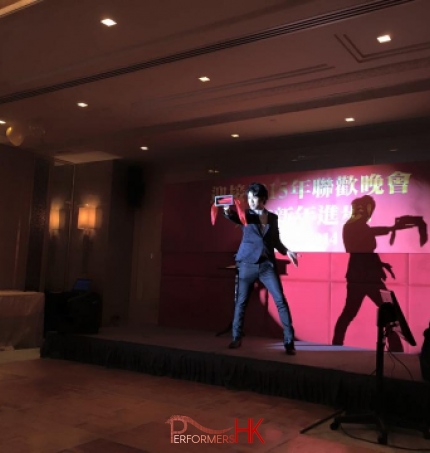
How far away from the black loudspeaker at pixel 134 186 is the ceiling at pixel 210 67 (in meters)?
1.32

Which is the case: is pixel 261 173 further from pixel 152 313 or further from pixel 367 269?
pixel 152 313

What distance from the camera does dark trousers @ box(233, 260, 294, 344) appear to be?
4203 mm

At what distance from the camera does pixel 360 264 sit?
16.5 ft

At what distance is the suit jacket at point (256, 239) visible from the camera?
435 cm

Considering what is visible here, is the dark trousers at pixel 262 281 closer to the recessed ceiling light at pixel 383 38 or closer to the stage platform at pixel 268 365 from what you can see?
the stage platform at pixel 268 365

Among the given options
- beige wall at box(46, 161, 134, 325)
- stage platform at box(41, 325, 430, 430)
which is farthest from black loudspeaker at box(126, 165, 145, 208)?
stage platform at box(41, 325, 430, 430)

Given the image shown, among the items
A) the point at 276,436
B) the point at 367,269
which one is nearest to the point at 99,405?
the point at 276,436

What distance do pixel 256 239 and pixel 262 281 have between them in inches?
15.2

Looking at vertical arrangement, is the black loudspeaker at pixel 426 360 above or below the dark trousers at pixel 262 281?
below

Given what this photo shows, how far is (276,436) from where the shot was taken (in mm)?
2766

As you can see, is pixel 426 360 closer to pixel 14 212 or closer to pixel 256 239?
pixel 256 239

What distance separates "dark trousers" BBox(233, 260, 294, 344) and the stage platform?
0.22 meters

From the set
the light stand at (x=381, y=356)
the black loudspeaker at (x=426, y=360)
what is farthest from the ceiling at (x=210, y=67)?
the black loudspeaker at (x=426, y=360)

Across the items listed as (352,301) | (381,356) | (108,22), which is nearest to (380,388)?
(381,356)
